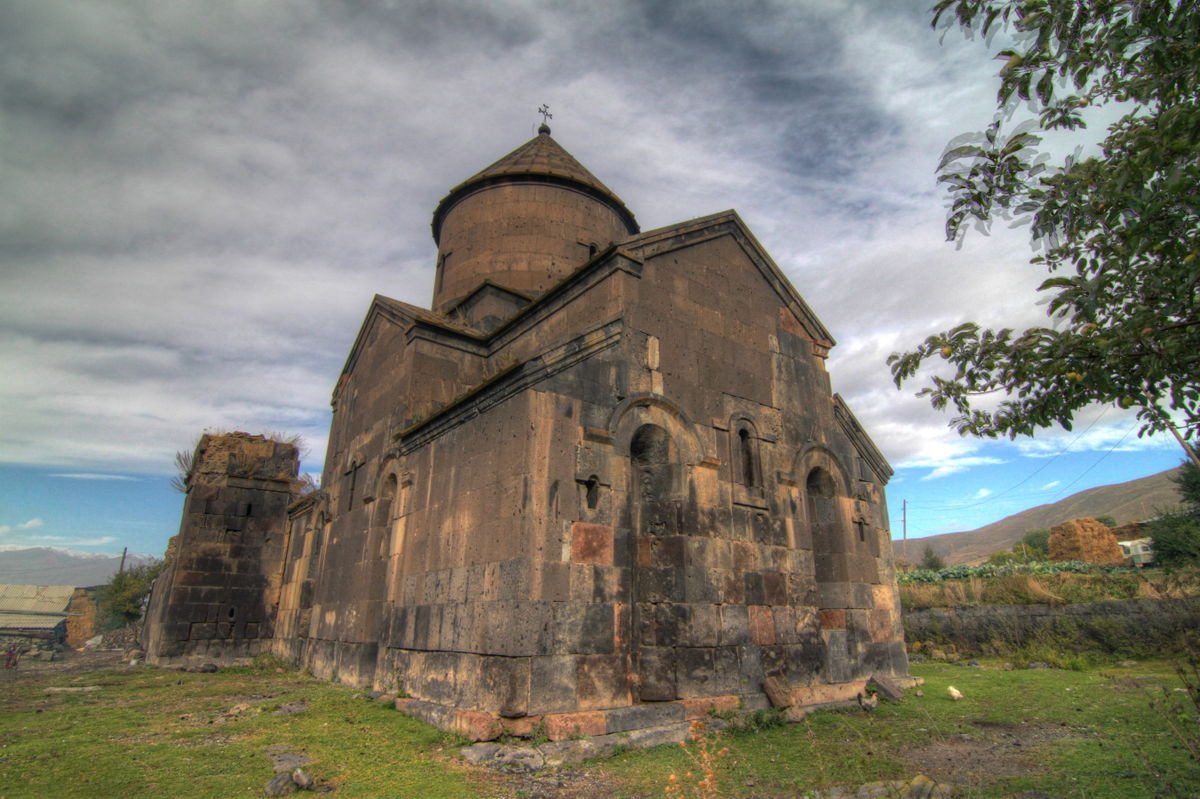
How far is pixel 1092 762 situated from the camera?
4.57 m

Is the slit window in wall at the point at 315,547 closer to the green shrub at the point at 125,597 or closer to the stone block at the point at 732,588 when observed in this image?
the stone block at the point at 732,588

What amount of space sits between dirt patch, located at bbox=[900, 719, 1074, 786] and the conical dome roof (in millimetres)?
9945

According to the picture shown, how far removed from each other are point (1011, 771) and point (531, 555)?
389 cm

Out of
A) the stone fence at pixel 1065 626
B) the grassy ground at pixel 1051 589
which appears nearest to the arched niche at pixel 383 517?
the stone fence at pixel 1065 626

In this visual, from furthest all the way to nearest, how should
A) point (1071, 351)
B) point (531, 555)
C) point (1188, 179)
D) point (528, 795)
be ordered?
point (531, 555) < point (528, 795) < point (1071, 351) < point (1188, 179)

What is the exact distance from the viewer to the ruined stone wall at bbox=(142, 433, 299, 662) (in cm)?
1248

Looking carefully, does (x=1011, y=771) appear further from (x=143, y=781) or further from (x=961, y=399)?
(x=143, y=781)

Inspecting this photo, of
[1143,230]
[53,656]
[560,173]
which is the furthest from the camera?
[53,656]

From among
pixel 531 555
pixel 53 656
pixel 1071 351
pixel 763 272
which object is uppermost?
pixel 763 272

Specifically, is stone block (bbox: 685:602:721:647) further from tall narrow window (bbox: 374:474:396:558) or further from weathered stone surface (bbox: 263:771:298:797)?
tall narrow window (bbox: 374:474:396:558)

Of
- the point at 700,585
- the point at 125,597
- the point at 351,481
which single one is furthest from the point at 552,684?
the point at 125,597

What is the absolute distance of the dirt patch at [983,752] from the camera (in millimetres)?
4477

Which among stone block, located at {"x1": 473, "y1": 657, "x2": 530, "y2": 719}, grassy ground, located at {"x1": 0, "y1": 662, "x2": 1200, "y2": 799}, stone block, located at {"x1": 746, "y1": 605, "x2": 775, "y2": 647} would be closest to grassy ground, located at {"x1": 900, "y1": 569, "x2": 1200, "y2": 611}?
grassy ground, located at {"x1": 0, "y1": 662, "x2": 1200, "y2": 799}

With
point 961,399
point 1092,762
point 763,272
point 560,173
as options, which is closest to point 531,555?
point 961,399
